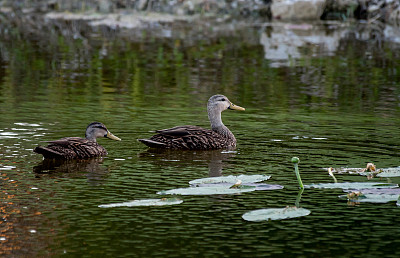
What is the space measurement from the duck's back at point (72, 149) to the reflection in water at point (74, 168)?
0.30 feet

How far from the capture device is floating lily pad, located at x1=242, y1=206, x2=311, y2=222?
7582mm

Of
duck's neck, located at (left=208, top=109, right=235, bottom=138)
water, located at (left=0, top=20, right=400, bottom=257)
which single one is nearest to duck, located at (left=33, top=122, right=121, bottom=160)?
water, located at (left=0, top=20, right=400, bottom=257)

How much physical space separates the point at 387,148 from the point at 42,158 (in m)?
4.74

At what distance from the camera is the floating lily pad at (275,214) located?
299 inches

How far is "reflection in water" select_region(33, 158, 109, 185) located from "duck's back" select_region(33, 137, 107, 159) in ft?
0.30

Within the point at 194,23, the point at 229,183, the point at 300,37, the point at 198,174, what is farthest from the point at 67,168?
the point at 194,23

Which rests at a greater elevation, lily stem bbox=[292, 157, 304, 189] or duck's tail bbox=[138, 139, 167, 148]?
lily stem bbox=[292, 157, 304, 189]

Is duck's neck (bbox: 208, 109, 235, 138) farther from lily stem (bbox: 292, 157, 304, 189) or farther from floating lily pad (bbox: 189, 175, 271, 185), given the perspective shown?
lily stem (bbox: 292, 157, 304, 189)

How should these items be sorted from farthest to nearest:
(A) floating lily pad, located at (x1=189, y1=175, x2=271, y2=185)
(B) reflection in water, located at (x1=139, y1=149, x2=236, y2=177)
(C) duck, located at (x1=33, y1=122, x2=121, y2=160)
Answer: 1. (B) reflection in water, located at (x1=139, y1=149, x2=236, y2=177)
2. (C) duck, located at (x1=33, y1=122, x2=121, y2=160)
3. (A) floating lily pad, located at (x1=189, y1=175, x2=271, y2=185)

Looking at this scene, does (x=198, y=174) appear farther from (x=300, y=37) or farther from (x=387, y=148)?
(x=300, y=37)

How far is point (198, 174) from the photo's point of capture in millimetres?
→ 9977

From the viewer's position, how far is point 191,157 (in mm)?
11414

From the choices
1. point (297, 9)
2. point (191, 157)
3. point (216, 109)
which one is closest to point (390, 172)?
point (191, 157)

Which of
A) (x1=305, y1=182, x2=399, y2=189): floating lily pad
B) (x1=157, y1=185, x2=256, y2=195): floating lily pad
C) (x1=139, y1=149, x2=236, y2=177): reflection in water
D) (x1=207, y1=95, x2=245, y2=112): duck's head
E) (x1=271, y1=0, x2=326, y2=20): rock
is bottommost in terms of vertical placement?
(x1=139, y1=149, x2=236, y2=177): reflection in water
